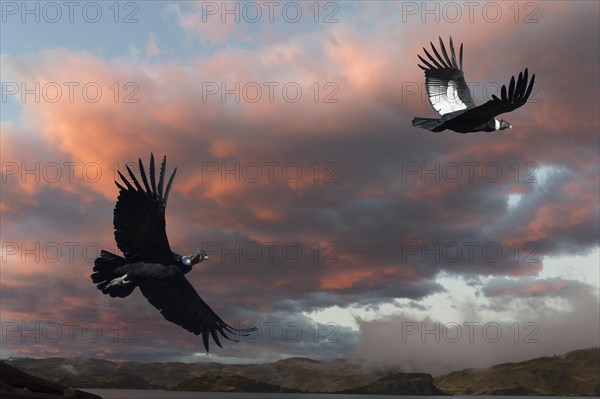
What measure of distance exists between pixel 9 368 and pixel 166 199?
23.5 ft

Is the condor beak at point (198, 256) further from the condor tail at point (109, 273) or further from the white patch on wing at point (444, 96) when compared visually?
the white patch on wing at point (444, 96)

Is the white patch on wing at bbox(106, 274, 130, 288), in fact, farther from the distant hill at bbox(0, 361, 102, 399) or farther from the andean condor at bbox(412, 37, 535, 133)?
the andean condor at bbox(412, 37, 535, 133)

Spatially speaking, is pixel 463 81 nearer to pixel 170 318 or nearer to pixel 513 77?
pixel 513 77

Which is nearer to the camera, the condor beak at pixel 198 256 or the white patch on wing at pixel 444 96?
the condor beak at pixel 198 256

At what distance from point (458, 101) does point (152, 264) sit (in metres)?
14.9

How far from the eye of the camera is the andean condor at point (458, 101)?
2195 cm

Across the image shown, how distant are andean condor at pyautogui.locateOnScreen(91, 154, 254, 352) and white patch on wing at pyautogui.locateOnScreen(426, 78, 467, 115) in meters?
11.9

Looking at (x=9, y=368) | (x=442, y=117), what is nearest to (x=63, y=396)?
(x=9, y=368)

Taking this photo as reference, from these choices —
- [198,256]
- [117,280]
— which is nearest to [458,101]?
[198,256]

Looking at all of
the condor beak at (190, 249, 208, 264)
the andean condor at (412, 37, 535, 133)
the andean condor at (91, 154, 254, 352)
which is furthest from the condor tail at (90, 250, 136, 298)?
the andean condor at (412, 37, 535, 133)

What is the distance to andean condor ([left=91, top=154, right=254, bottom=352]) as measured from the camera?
21.3 m

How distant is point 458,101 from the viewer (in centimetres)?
Answer: 2719

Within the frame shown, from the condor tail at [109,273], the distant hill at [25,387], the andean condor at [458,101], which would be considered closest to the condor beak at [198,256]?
the condor tail at [109,273]

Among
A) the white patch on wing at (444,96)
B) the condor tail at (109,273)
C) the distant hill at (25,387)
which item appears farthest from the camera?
the white patch on wing at (444,96)
